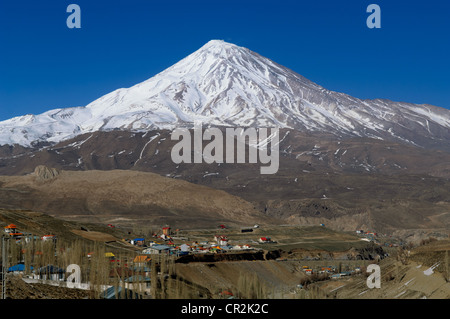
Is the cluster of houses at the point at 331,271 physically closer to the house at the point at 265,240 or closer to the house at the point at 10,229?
the house at the point at 265,240

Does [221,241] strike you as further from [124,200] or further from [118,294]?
[124,200]

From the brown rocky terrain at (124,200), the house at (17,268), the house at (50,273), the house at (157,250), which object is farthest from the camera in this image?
the brown rocky terrain at (124,200)

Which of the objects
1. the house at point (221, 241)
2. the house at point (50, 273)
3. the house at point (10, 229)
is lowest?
the house at point (50, 273)

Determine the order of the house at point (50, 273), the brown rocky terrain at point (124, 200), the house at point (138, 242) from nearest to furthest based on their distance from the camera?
the house at point (50, 273) → the house at point (138, 242) → the brown rocky terrain at point (124, 200)

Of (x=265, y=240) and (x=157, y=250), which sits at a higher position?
(x=265, y=240)

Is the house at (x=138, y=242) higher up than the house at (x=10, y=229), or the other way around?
the house at (x=10, y=229)

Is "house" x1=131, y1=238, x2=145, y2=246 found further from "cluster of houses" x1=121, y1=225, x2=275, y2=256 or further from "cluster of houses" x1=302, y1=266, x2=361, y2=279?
"cluster of houses" x1=302, y1=266, x2=361, y2=279

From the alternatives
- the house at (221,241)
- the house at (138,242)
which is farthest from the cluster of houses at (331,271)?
the house at (138,242)

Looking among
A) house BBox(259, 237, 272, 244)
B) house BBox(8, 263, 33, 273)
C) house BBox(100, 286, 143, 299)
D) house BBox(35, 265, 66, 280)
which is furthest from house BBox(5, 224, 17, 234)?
house BBox(259, 237, 272, 244)

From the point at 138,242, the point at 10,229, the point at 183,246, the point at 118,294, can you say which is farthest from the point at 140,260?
the point at 138,242
